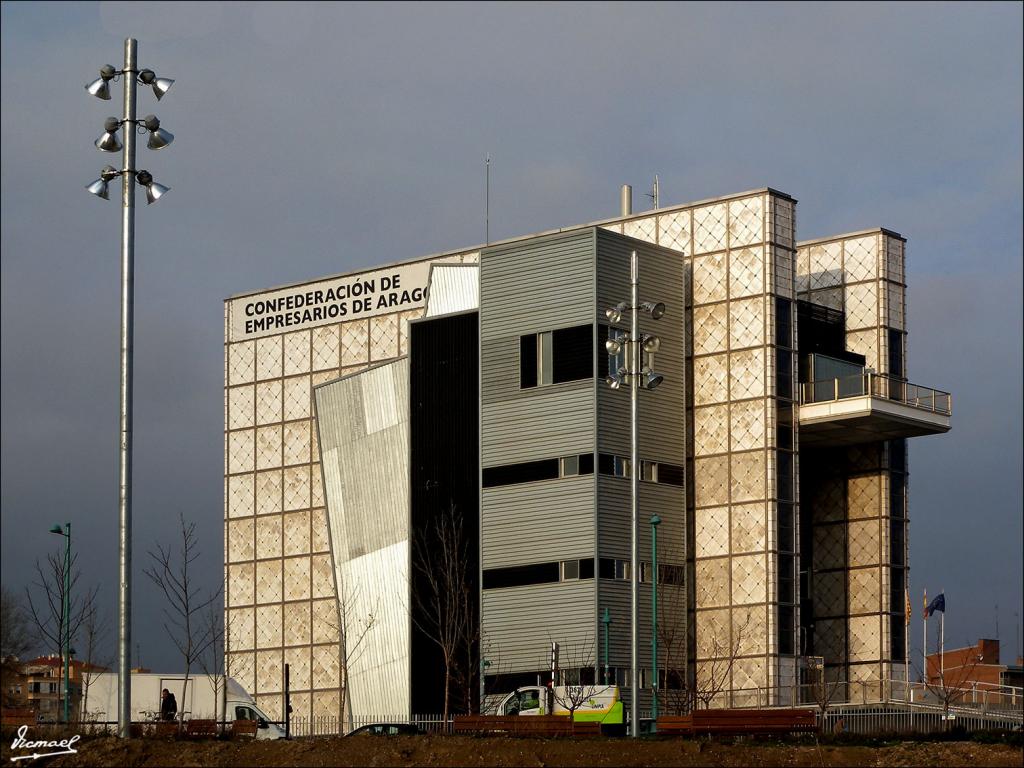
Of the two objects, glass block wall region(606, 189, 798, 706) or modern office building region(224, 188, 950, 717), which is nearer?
modern office building region(224, 188, 950, 717)

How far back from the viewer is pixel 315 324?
90312mm

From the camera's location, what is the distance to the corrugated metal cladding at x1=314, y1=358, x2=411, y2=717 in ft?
243

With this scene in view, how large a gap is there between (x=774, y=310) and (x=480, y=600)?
17.7m

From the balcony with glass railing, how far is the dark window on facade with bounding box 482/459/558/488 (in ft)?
38.2

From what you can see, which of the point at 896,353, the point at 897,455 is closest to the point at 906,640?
the point at 897,455

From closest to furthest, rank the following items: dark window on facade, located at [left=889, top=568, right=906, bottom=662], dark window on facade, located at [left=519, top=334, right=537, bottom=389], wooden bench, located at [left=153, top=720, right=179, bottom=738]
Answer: wooden bench, located at [left=153, top=720, right=179, bottom=738] → dark window on facade, located at [left=519, top=334, right=537, bottom=389] → dark window on facade, located at [left=889, top=568, right=906, bottom=662]

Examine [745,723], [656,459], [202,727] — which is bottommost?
[202,727]

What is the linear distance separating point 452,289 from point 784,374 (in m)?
15.4

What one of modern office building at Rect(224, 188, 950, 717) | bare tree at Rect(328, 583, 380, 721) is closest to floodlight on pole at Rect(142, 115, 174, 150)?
modern office building at Rect(224, 188, 950, 717)

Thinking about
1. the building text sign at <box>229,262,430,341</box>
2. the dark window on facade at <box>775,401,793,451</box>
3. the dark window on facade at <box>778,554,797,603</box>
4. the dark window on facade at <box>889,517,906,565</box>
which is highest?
the building text sign at <box>229,262,430,341</box>

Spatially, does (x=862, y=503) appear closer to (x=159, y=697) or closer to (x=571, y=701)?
(x=571, y=701)

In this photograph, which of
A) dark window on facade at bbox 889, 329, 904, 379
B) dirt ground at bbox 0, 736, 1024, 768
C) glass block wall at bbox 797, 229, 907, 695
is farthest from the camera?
dark window on facade at bbox 889, 329, 904, 379

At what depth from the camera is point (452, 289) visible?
244 feet

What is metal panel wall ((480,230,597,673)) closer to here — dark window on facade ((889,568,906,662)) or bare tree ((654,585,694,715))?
bare tree ((654,585,694,715))
